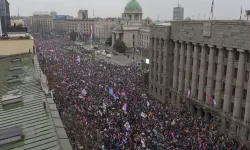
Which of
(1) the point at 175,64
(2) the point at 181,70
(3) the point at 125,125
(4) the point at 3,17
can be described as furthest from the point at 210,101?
(4) the point at 3,17

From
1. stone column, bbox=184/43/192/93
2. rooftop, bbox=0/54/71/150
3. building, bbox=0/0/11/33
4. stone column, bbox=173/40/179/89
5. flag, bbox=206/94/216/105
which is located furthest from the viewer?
building, bbox=0/0/11/33

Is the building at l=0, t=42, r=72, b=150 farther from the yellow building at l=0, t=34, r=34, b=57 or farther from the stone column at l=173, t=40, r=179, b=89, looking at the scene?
the stone column at l=173, t=40, r=179, b=89

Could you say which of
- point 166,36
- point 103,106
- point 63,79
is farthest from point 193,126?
point 63,79

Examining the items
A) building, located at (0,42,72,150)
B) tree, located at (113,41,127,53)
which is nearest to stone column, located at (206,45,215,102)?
building, located at (0,42,72,150)

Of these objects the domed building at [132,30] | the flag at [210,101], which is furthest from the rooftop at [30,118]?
the domed building at [132,30]

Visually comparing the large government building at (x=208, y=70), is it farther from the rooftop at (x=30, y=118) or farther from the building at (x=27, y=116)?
the rooftop at (x=30, y=118)

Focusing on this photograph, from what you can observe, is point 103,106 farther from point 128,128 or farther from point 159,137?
point 159,137
